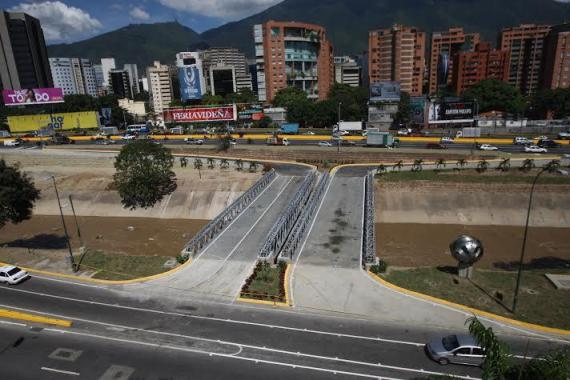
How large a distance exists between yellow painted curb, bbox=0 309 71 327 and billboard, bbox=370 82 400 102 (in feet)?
285

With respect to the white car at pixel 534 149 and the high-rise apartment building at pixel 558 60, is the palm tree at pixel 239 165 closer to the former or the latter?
the white car at pixel 534 149

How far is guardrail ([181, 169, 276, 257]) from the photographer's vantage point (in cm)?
3357

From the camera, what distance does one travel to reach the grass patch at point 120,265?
30469 millimetres

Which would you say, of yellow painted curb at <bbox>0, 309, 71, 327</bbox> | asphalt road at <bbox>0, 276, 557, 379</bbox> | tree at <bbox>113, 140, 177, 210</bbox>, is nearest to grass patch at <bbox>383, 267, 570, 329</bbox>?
asphalt road at <bbox>0, 276, 557, 379</bbox>

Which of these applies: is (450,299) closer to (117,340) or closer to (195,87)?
(117,340)

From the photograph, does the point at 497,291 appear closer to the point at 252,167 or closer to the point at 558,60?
the point at 252,167

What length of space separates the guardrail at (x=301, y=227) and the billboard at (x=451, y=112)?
5487 cm

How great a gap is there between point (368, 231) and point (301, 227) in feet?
21.1

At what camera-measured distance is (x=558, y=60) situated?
134750mm

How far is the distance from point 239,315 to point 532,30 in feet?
647

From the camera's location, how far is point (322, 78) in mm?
148875

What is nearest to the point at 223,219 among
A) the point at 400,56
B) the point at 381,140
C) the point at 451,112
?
the point at 381,140

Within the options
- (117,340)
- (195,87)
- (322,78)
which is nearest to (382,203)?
(117,340)

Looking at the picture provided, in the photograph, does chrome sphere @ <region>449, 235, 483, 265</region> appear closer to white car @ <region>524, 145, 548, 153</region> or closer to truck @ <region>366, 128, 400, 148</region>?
truck @ <region>366, 128, 400, 148</region>
